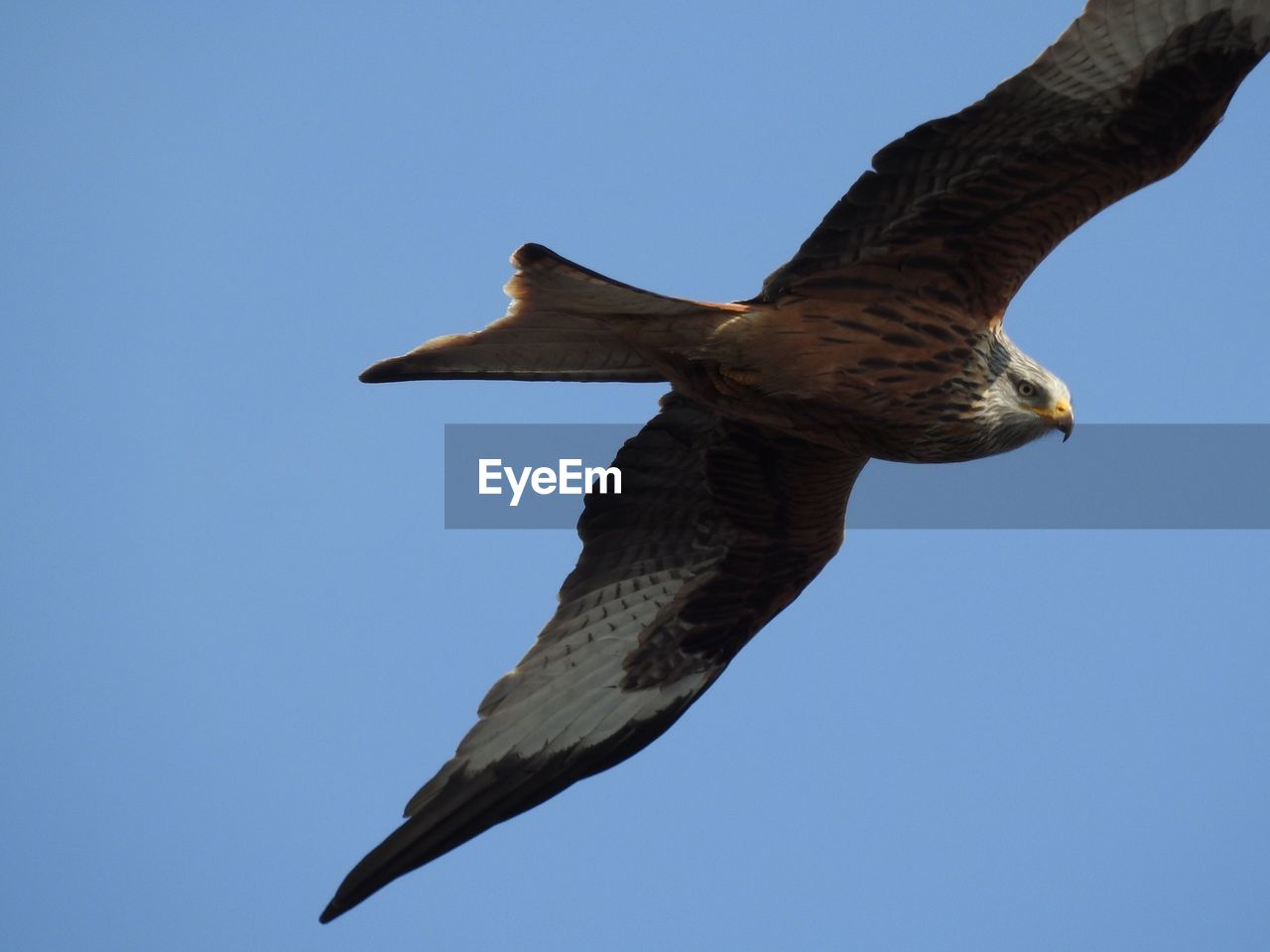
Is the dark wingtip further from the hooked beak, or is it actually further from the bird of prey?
the hooked beak

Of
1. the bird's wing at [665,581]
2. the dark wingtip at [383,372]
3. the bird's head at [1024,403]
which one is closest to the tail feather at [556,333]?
the dark wingtip at [383,372]

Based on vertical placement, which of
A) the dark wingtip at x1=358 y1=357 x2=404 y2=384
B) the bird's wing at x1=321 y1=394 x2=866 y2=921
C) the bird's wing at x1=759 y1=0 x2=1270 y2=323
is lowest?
the bird's wing at x1=321 y1=394 x2=866 y2=921

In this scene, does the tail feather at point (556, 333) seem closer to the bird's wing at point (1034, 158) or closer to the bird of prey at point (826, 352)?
the bird of prey at point (826, 352)

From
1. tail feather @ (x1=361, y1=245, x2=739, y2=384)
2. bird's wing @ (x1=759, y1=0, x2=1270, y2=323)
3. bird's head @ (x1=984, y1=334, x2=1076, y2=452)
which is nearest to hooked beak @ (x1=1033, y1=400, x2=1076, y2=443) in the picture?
bird's head @ (x1=984, y1=334, x2=1076, y2=452)

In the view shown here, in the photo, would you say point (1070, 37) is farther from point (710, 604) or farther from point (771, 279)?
point (710, 604)

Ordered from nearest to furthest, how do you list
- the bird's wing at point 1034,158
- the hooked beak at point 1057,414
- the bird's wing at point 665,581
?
the bird's wing at point 1034,158, the hooked beak at point 1057,414, the bird's wing at point 665,581

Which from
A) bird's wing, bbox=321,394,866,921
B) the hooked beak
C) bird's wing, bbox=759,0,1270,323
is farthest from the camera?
bird's wing, bbox=321,394,866,921
